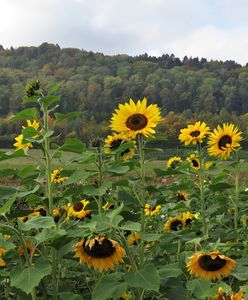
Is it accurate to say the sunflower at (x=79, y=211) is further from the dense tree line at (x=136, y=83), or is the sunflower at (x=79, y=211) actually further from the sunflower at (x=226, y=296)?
the dense tree line at (x=136, y=83)

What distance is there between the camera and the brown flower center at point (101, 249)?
89.6 inches

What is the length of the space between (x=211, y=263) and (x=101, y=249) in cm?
51

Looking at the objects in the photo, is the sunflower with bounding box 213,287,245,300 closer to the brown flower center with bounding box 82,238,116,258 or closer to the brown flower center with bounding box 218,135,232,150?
the brown flower center with bounding box 82,238,116,258

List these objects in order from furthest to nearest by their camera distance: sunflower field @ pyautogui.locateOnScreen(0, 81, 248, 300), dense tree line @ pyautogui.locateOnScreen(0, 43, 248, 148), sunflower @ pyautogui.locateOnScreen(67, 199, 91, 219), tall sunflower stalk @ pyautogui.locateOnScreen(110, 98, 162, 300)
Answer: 1. dense tree line @ pyautogui.locateOnScreen(0, 43, 248, 148)
2. sunflower @ pyautogui.locateOnScreen(67, 199, 91, 219)
3. tall sunflower stalk @ pyautogui.locateOnScreen(110, 98, 162, 300)
4. sunflower field @ pyautogui.locateOnScreen(0, 81, 248, 300)

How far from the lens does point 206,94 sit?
98.2 meters

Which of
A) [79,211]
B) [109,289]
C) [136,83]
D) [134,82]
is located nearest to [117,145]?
[79,211]

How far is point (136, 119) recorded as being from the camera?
335 centimetres

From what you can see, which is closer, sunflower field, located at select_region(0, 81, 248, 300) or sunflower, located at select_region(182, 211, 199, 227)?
sunflower field, located at select_region(0, 81, 248, 300)

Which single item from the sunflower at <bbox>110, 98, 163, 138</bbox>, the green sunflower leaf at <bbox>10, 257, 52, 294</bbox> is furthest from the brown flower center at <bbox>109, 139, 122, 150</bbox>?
the green sunflower leaf at <bbox>10, 257, 52, 294</bbox>

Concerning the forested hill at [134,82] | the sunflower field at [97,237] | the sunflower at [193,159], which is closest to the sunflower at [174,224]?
the sunflower field at [97,237]

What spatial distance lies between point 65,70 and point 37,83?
113 meters

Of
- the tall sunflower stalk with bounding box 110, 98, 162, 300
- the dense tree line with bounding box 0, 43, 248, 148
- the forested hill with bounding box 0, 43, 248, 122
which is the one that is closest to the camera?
the tall sunflower stalk with bounding box 110, 98, 162, 300

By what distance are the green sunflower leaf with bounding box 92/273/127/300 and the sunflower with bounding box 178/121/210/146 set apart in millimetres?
2101

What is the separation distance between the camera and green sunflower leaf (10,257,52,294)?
2046 mm
